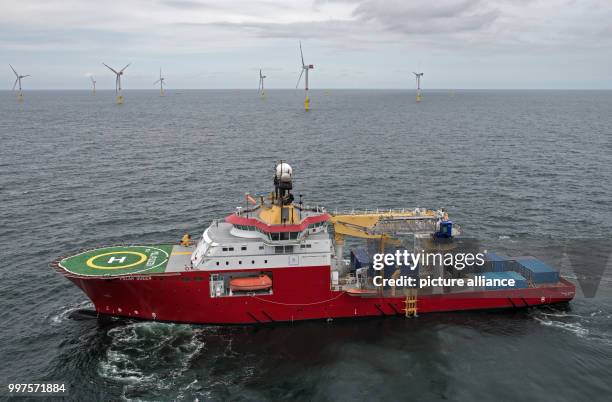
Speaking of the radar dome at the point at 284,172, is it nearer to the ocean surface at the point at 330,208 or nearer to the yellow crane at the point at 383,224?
the yellow crane at the point at 383,224

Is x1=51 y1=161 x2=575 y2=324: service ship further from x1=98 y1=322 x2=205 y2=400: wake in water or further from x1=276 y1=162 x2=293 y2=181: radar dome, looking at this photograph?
x1=98 y1=322 x2=205 y2=400: wake in water

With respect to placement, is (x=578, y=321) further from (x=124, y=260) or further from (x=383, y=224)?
(x=124, y=260)

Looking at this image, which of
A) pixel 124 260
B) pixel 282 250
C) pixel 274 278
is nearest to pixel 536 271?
pixel 282 250

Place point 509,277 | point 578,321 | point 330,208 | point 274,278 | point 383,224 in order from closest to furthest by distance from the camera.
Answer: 1. point 274,278
2. point 578,321
3. point 383,224
4. point 509,277
5. point 330,208

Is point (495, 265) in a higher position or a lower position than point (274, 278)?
lower

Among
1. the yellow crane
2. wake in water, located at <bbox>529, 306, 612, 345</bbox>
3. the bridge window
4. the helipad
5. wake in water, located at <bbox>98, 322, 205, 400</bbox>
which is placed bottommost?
wake in water, located at <bbox>98, 322, 205, 400</bbox>

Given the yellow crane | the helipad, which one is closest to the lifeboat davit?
the helipad
